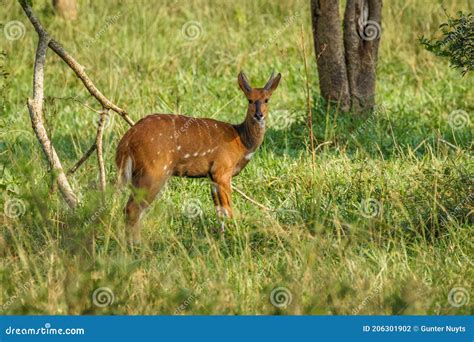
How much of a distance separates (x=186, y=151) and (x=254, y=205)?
730 millimetres

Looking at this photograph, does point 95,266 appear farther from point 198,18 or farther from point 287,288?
point 198,18

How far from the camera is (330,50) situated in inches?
383

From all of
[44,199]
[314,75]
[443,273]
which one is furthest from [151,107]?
[443,273]

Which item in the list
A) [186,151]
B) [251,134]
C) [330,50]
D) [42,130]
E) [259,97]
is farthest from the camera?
[330,50]

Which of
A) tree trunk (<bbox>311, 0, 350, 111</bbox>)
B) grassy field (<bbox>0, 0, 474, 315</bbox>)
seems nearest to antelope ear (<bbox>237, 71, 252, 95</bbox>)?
grassy field (<bbox>0, 0, 474, 315</bbox>)

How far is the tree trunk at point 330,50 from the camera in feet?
31.6

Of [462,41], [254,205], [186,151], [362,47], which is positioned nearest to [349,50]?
[362,47]

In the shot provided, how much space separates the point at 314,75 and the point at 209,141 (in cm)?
469

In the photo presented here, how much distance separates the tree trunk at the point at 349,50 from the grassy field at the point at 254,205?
0.75 ft

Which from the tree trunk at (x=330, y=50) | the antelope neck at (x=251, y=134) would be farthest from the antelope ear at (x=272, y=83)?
the tree trunk at (x=330, y=50)

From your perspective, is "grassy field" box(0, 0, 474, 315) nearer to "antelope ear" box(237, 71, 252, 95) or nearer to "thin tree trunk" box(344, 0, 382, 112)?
"thin tree trunk" box(344, 0, 382, 112)

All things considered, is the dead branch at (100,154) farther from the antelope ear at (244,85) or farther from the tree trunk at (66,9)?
the tree trunk at (66,9)

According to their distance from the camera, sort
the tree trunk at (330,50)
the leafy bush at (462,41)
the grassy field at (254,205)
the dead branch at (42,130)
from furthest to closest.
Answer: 1. the tree trunk at (330,50)
2. the leafy bush at (462,41)
3. the dead branch at (42,130)
4. the grassy field at (254,205)

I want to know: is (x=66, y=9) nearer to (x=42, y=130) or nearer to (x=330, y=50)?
(x=330, y=50)
